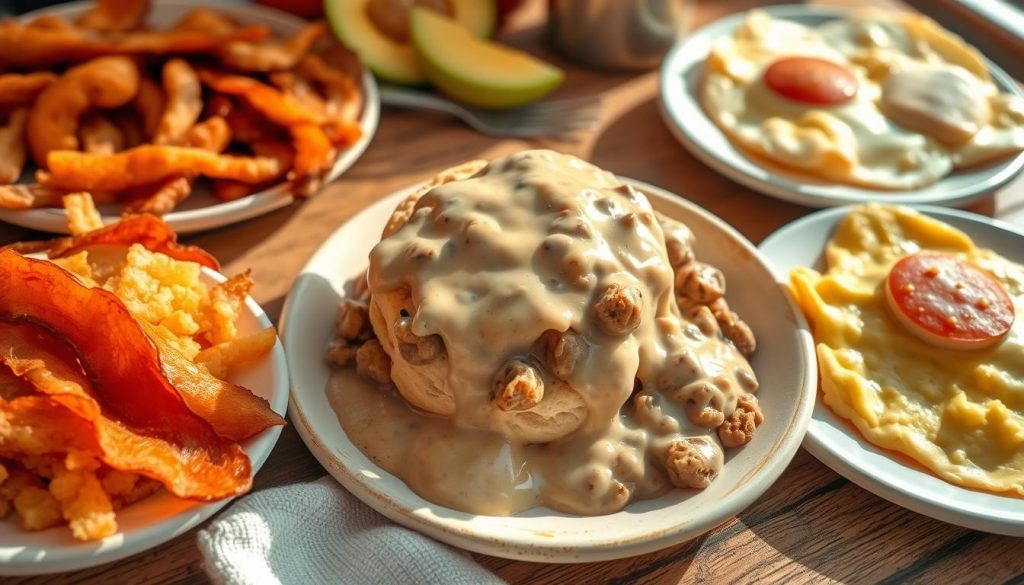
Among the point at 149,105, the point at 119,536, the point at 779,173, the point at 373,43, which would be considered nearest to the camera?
the point at 119,536

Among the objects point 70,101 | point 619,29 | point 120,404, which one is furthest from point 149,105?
point 619,29

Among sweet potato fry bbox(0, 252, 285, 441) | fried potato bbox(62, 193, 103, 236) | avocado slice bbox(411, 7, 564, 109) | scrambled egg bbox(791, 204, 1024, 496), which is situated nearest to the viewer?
sweet potato fry bbox(0, 252, 285, 441)

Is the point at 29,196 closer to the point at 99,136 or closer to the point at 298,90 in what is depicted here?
the point at 99,136

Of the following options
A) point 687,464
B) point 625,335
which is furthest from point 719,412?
point 625,335

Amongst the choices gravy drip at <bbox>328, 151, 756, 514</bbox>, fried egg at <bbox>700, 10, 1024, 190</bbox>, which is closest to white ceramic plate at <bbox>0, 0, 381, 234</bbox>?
gravy drip at <bbox>328, 151, 756, 514</bbox>

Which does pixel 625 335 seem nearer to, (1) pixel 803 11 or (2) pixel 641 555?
(2) pixel 641 555

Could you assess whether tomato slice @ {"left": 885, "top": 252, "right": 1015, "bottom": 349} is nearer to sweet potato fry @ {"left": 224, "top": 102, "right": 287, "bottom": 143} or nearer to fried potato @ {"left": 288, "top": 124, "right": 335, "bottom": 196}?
fried potato @ {"left": 288, "top": 124, "right": 335, "bottom": 196}
